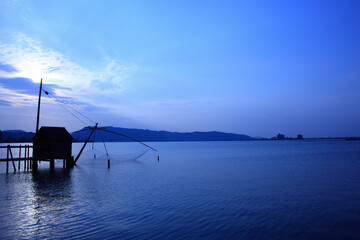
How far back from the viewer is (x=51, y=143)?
3231 centimetres

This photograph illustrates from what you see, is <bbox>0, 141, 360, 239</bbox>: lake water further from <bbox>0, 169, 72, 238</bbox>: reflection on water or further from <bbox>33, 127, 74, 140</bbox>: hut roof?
<bbox>33, 127, 74, 140</bbox>: hut roof

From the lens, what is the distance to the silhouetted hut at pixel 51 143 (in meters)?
32.2

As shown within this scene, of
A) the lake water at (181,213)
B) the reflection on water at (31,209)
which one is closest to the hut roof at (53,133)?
the reflection on water at (31,209)

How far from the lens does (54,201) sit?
1587 cm

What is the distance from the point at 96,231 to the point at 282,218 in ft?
27.6

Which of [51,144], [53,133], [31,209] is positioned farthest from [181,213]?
[53,133]

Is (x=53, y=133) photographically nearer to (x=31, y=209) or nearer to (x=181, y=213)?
(x=31, y=209)

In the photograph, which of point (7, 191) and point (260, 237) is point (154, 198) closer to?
point (260, 237)

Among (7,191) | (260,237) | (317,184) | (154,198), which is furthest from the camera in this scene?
(317,184)

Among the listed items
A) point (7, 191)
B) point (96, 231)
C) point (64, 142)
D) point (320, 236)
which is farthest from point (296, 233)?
point (64, 142)

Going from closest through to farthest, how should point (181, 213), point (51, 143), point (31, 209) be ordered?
1. point (181, 213)
2. point (31, 209)
3. point (51, 143)

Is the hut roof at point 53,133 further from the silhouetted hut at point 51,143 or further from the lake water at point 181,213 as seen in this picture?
the lake water at point 181,213

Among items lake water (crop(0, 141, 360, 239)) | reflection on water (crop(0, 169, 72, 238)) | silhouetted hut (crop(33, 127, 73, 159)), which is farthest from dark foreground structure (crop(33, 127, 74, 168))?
lake water (crop(0, 141, 360, 239))

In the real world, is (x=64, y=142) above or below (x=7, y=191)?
above
